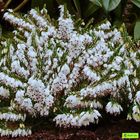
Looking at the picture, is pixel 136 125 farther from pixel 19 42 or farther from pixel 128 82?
pixel 19 42

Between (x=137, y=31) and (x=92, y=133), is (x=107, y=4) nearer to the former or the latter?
(x=137, y=31)

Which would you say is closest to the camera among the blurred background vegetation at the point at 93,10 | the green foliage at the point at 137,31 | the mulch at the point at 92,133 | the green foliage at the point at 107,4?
the mulch at the point at 92,133

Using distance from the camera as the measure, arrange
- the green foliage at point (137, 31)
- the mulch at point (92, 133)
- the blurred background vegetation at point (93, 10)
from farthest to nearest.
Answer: the blurred background vegetation at point (93, 10), the green foliage at point (137, 31), the mulch at point (92, 133)

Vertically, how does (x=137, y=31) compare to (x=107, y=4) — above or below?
below

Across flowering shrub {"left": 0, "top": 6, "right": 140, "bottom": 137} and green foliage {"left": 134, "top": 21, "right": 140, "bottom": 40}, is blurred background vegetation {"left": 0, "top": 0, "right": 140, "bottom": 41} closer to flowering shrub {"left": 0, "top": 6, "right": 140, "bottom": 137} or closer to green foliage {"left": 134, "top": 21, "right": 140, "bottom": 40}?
green foliage {"left": 134, "top": 21, "right": 140, "bottom": 40}

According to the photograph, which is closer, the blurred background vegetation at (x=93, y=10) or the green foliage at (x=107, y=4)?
the green foliage at (x=107, y=4)

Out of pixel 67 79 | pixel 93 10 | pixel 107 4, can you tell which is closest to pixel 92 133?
pixel 67 79

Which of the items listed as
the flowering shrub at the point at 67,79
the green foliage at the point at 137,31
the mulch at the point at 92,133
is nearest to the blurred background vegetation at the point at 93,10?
the green foliage at the point at 137,31

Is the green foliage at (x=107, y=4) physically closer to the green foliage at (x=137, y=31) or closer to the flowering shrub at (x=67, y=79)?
the green foliage at (x=137, y=31)

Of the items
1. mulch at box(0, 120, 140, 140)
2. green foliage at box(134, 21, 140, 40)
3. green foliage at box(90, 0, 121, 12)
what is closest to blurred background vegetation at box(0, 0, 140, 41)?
green foliage at box(134, 21, 140, 40)

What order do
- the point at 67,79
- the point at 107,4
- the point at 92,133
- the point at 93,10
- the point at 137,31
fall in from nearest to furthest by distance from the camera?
the point at 92,133 < the point at 67,79 < the point at 107,4 < the point at 137,31 < the point at 93,10
